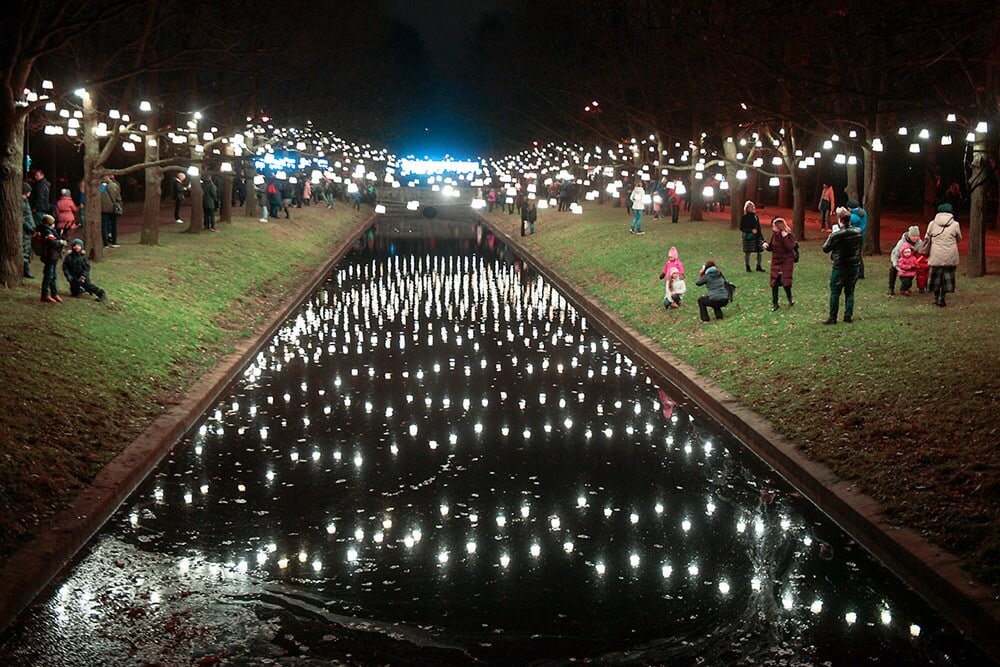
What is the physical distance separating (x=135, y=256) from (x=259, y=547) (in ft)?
66.8

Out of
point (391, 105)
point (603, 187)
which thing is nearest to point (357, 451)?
point (603, 187)

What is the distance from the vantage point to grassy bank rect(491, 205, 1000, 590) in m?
10.2

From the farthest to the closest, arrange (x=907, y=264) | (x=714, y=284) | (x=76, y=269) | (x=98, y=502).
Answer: (x=907, y=264) → (x=714, y=284) → (x=76, y=269) → (x=98, y=502)

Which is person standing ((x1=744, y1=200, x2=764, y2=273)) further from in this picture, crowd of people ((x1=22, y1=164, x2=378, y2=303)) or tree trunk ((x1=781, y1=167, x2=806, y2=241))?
crowd of people ((x1=22, y1=164, x2=378, y2=303))

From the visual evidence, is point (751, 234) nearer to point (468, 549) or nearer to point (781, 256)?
point (781, 256)

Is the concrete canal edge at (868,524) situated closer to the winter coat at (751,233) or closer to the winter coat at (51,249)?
the winter coat at (51,249)

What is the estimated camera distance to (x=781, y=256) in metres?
21.4

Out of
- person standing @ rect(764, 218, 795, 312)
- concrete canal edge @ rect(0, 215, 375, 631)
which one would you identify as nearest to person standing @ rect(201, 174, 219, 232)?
concrete canal edge @ rect(0, 215, 375, 631)

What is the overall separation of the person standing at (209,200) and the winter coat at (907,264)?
77.1ft

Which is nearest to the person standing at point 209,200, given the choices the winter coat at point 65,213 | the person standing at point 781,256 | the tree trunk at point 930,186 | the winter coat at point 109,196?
the winter coat at point 109,196

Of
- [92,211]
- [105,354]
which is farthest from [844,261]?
[92,211]

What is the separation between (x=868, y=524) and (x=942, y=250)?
38.8ft

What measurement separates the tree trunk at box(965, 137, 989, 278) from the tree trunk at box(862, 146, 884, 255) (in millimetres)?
5263

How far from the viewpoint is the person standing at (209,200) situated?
39281 millimetres
